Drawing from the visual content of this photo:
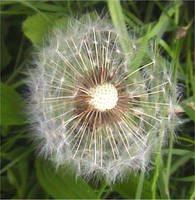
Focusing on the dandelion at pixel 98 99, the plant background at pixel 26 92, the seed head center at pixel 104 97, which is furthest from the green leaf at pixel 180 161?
the seed head center at pixel 104 97

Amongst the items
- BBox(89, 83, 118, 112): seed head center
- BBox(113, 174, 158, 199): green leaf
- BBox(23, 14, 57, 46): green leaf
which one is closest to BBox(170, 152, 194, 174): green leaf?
Result: BBox(113, 174, 158, 199): green leaf

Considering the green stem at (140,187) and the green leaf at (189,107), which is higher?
the green leaf at (189,107)

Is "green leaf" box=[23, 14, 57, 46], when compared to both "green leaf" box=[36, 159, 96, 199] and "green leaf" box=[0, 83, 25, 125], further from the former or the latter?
"green leaf" box=[36, 159, 96, 199]

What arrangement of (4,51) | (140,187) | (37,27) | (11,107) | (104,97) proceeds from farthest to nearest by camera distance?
(4,51), (11,107), (37,27), (140,187), (104,97)

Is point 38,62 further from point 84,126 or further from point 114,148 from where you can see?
point 114,148

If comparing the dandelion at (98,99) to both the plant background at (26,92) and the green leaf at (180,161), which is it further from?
the green leaf at (180,161)

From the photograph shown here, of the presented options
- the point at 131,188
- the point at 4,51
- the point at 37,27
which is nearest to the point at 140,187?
the point at 131,188

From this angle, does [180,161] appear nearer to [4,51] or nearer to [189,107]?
[189,107]
